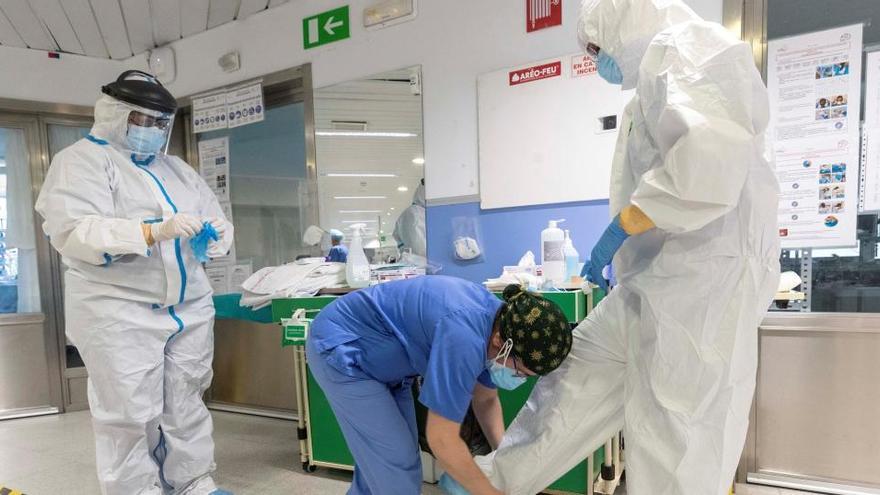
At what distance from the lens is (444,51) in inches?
89.8

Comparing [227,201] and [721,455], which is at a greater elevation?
[227,201]

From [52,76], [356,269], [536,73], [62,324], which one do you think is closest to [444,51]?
[536,73]

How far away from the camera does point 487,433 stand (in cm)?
140

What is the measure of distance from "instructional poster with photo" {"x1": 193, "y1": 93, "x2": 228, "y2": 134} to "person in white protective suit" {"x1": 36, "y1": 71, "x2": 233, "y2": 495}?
4.49 ft

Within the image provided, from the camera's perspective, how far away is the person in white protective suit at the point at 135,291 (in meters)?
1.53

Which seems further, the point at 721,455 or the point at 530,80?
the point at 530,80

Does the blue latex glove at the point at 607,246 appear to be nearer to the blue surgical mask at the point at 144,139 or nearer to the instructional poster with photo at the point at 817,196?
the instructional poster with photo at the point at 817,196

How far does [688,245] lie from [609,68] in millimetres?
511

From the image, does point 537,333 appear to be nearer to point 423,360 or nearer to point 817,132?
point 423,360

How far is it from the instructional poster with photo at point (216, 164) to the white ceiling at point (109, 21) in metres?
0.69

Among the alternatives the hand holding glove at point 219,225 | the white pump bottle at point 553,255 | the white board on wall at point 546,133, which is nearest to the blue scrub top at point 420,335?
the white pump bottle at point 553,255

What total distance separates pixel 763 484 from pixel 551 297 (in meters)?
1.25

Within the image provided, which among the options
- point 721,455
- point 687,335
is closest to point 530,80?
point 687,335

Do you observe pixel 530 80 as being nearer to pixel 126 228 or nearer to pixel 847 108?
pixel 847 108
